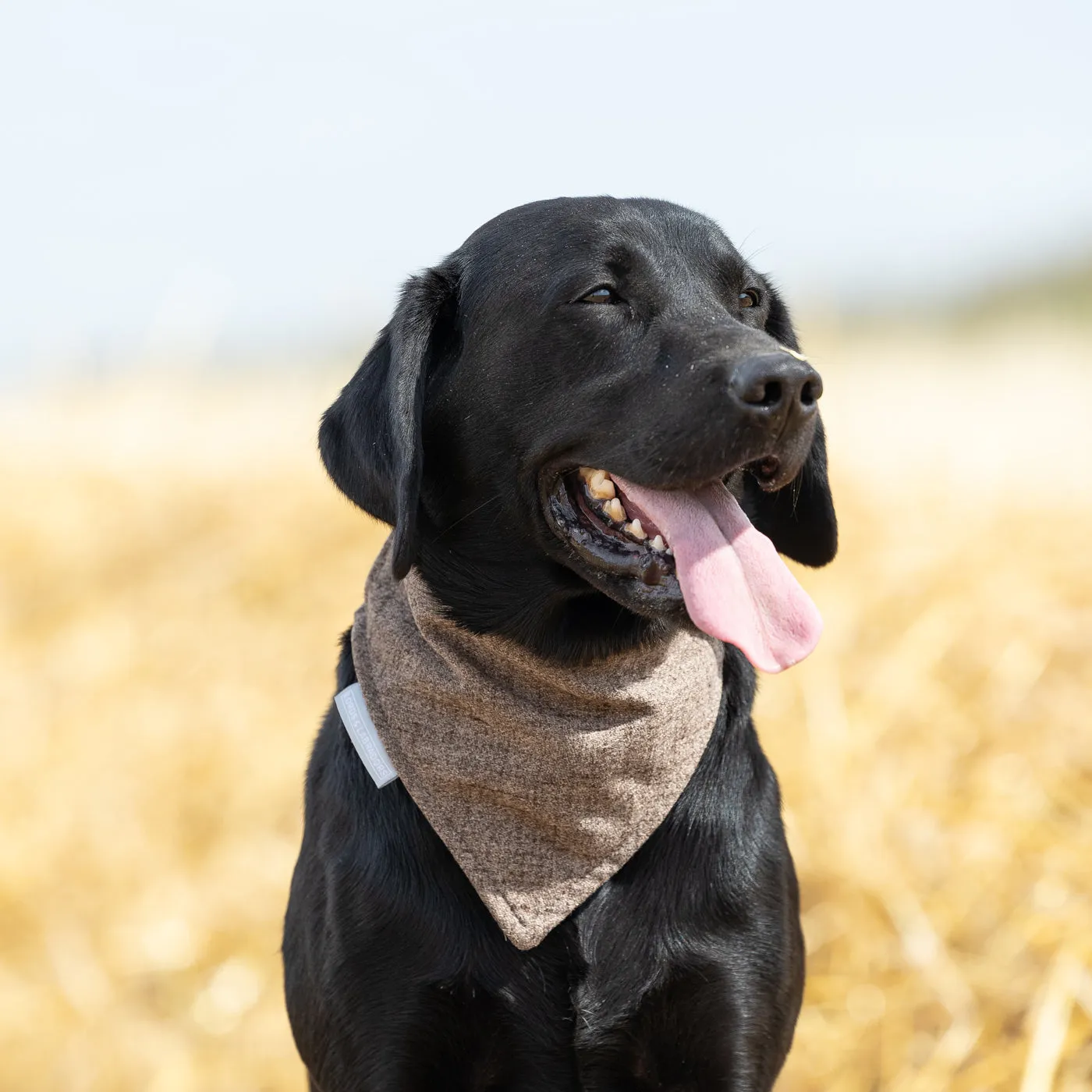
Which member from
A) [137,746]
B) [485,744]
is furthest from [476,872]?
[137,746]

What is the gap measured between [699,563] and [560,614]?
45cm

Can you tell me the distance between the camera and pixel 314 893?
264cm

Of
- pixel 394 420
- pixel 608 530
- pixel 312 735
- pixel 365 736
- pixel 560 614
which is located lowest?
pixel 312 735

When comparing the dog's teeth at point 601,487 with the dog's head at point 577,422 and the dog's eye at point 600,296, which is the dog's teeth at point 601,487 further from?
the dog's eye at point 600,296

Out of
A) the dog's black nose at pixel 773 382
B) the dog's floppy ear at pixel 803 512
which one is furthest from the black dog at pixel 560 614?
the dog's floppy ear at pixel 803 512

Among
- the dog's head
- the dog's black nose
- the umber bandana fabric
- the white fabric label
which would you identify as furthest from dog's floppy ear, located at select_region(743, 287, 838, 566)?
the white fabric label

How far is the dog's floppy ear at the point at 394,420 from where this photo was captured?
250 centimetres

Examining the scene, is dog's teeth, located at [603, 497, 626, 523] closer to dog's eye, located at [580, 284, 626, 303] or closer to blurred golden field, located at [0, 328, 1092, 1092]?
dog's eye, located at [580, 284, 626, 303]

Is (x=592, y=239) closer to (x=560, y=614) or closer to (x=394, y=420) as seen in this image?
(x=394, y=420)

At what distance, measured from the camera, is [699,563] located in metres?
2.35

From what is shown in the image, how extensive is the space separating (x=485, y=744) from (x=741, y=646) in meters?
0.64

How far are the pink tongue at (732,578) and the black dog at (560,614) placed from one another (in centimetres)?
8

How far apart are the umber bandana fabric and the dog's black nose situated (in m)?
0.61

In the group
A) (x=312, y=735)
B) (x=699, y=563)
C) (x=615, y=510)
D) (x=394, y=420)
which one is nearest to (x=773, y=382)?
(x=699, y=563)
